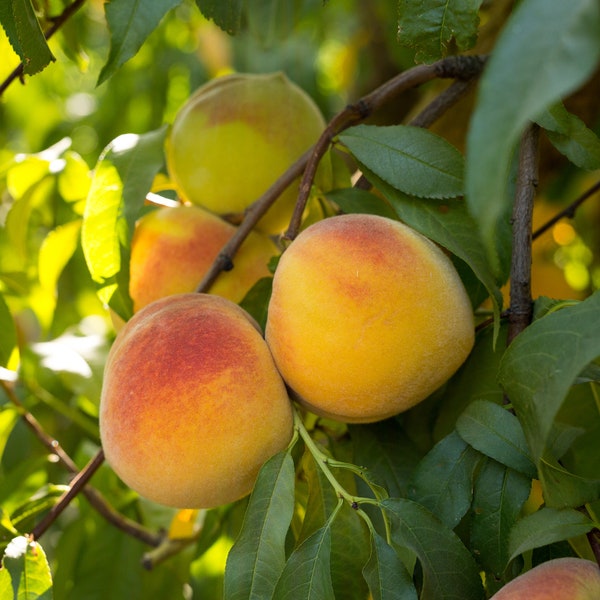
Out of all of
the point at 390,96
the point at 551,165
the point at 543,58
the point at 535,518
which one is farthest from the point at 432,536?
the point at 551,165

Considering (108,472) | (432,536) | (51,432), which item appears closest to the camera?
(432,536)

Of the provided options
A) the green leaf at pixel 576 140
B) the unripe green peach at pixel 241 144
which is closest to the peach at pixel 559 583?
the green leaf at pixel 576 140

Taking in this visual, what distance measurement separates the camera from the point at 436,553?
678mm

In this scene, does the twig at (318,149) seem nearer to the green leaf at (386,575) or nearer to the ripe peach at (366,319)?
the ripe peach at (366,319)

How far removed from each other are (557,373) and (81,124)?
1691 mm

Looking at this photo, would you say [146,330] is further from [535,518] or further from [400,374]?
[535,518]

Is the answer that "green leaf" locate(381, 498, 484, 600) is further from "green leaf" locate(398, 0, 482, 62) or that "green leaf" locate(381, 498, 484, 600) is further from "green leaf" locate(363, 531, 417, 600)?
"green leaf" locate(398, 0, 482, 62)

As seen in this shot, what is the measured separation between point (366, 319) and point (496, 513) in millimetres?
202

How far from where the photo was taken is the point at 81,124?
6.63ft

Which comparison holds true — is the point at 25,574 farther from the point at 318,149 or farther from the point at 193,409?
the point at 318,149

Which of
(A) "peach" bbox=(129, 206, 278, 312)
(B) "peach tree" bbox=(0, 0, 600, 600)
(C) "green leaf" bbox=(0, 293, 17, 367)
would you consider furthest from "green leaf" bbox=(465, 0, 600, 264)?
(C) "green leaf" bbox=(0, 293, 17, 367)

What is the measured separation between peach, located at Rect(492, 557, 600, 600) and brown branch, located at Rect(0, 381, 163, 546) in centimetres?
71

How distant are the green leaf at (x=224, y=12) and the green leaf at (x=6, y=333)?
18.3 inches

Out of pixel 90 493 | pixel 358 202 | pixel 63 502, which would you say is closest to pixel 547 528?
pixel 358 202
